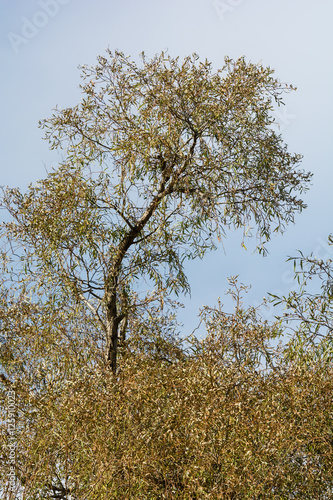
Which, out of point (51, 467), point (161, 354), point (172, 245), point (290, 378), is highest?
point (172, 245)

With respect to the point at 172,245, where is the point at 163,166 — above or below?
above

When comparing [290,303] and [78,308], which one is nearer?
[290,303]

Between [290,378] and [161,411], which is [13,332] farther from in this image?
[290,378]

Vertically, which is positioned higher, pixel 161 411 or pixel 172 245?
pixel 172 245

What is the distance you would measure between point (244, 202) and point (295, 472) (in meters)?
5.68

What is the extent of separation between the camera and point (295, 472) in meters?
6.48

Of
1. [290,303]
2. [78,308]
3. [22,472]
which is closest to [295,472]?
[290,303]

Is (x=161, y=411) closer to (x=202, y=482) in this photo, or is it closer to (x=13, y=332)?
(x=202, y=482)

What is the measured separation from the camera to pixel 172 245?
10.9m

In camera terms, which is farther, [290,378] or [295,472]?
[290,378]

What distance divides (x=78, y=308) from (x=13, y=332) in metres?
1.37

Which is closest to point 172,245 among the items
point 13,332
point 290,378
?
point 13,332

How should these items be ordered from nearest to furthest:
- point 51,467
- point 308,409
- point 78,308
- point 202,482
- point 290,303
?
point 202,482
point 308,409
point 51,467
point 290,303
point 78,308

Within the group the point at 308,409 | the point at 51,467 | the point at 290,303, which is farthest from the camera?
the point at 290,303
